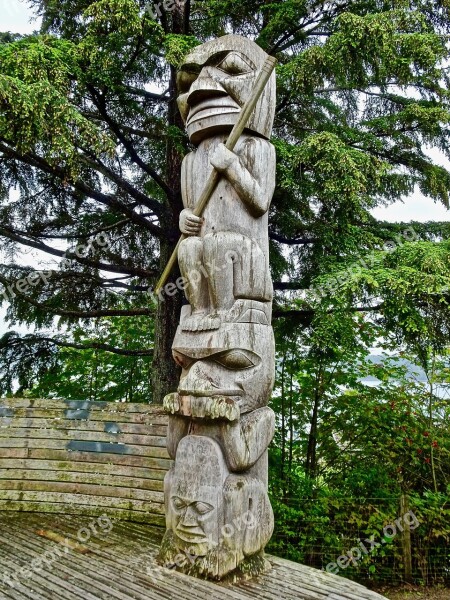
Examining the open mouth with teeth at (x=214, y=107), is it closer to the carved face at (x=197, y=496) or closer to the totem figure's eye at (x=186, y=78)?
the totem figure's eye at (x=186, y=78)

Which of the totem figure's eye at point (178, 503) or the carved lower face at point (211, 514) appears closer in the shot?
Answer: the carved lower face at point (211, 514)

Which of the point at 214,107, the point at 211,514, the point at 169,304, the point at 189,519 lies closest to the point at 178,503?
the point at 189,519

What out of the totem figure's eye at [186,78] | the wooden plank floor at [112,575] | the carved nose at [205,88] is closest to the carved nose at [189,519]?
the wooden plank floor at [112,575]

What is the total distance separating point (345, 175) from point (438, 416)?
10.1 feet

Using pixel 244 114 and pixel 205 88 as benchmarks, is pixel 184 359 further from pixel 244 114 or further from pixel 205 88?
pixel 205 88

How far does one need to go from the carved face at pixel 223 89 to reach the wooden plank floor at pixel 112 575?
3.02 metres

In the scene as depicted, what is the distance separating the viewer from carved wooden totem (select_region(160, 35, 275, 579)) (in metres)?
3.21

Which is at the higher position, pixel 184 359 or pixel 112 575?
pixel 184 359

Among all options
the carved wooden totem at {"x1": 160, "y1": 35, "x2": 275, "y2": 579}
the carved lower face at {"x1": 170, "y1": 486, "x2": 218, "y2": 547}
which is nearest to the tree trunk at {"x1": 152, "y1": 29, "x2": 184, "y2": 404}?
the carved wooden totem at {"x1": 160, "y1": 35, "x2": 275, "y2": 579}

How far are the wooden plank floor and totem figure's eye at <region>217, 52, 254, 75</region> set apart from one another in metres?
3.45

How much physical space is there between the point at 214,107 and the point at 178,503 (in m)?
2.73

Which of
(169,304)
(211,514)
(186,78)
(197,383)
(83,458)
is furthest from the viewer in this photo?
(169,304)

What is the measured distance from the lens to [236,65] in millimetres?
3920

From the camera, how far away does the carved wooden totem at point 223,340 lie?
321cm
